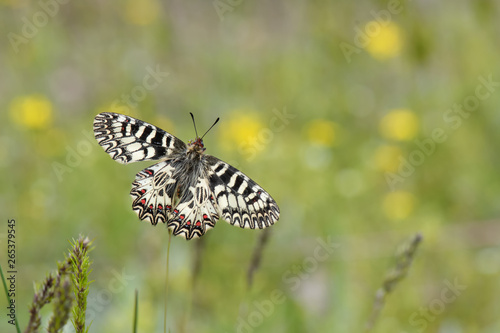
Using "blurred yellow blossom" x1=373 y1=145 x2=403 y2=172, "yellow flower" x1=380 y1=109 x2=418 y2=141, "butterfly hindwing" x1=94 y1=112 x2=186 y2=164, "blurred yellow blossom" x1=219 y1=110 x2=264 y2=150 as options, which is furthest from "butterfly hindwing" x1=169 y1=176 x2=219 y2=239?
"yellow flower" x1=380 y1=109 x2=418 y2=141

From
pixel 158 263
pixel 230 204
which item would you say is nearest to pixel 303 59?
pixel 158 263

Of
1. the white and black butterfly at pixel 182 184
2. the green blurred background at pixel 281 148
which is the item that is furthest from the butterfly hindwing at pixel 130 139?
the green blurred background at pixel 281 148

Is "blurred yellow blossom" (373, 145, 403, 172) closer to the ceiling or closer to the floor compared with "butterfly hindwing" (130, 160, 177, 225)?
closer to the ceiling

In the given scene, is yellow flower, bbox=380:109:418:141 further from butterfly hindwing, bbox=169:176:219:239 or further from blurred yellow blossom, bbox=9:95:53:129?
butterfly hindwing, bbox=169:176:219:239

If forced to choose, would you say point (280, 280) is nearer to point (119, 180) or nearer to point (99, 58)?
point (119, 180)

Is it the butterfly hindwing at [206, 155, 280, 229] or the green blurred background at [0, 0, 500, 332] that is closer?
the butterfly hindwing at [206, 155, 280, 229]

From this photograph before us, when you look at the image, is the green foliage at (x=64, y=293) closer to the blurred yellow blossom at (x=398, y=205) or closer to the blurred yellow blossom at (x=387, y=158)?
the blurred yellow blossom at (x=398, y=205)
